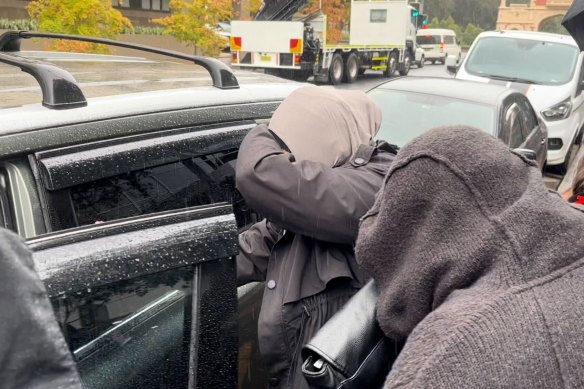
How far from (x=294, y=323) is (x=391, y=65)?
2203 cm

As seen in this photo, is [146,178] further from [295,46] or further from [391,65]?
[391,65]

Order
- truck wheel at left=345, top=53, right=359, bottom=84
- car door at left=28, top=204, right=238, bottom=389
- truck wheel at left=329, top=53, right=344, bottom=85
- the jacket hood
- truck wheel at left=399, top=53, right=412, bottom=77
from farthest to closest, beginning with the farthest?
truck wheel at left=399, top=53, right=412, bottom=77 < truck wheel at left=345, top=53, right=359, bottom=84 < truck wheel at left=329, top=53, right=344, bottom=85 < car door at left=28, top=204, right=238, bottom=389 < the jacket hood

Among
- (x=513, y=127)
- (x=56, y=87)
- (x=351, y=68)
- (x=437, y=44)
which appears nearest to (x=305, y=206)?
(x=56, y=87)

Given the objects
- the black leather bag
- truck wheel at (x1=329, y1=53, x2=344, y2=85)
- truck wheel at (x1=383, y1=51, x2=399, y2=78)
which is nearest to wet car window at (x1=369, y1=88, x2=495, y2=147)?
the black leather bag

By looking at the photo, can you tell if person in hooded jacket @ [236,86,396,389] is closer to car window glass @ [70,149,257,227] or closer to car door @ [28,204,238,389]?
car door @ [28,204,238,389]

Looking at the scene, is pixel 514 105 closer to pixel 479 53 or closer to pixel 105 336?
pixel 479 53

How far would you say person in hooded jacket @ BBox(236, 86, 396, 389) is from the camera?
1536 millimetres

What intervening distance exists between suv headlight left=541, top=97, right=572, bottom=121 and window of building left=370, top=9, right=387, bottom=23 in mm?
14112

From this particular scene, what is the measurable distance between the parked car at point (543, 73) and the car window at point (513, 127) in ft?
7.40

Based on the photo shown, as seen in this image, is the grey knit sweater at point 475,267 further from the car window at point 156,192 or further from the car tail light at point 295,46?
the car tail light at point 295,46

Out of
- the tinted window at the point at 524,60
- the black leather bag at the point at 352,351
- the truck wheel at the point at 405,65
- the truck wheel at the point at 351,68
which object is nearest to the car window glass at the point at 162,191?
the black leather bag at the point at 352,351

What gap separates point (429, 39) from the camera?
111 ft

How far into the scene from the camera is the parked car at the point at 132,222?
3.90 feet

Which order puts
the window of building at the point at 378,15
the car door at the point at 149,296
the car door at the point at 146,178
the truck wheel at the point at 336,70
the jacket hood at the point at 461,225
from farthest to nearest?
the window of building at the point at 378,15 < the truck wheel at the point at 336,70 < the car door at the point at 146,178 < the car door at the point at 149,296 < the jacket hood at the point at 461,225
